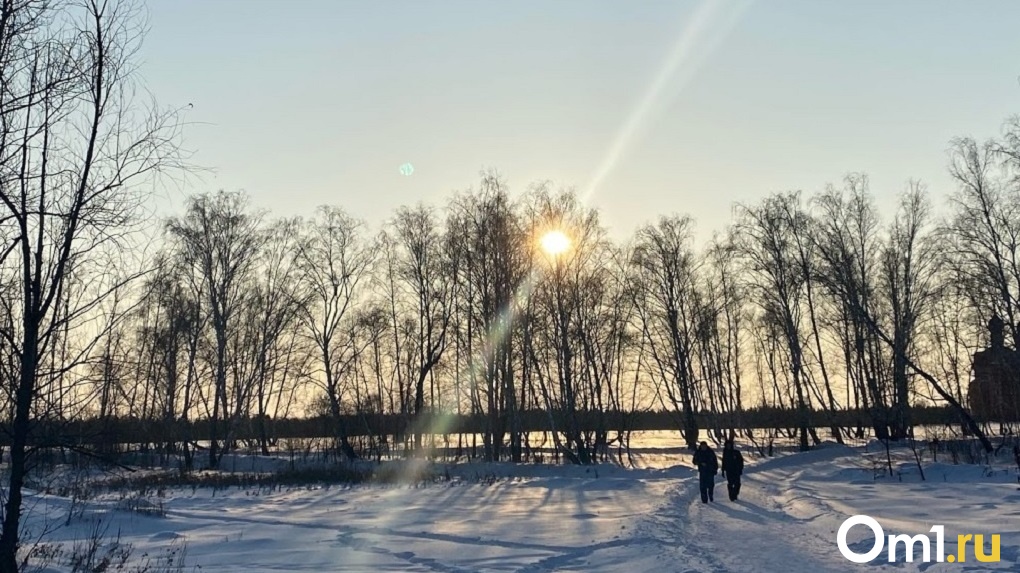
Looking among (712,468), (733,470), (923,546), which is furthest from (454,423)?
(923,546)

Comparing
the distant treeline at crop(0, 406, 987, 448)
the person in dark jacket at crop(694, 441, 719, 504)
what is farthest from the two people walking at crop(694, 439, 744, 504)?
the distant treeline at crop(0, 406, 987, 448)

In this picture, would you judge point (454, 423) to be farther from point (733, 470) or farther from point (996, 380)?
point (733, 470)

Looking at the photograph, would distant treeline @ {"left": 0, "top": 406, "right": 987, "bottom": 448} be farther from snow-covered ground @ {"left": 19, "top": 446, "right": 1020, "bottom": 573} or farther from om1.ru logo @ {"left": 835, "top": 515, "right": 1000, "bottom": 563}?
om1.ru logo @ {"left": 835, "top": 515, "right": 1000, "bottom": 563}

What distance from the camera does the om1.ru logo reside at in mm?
8438

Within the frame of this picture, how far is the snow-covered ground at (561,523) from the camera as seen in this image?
8898 millimetres

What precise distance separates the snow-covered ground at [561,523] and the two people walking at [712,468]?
1.53ft

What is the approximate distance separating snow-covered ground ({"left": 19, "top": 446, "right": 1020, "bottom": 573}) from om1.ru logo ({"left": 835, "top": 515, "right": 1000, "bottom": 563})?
13 cm

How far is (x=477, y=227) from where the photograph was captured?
1225 inches

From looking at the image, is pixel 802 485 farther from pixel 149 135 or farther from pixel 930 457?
pixel 149 135

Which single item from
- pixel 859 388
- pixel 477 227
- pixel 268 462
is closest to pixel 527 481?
pixel 477 227

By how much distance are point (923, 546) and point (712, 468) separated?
6.88m

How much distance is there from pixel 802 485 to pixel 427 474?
1252 centimetres

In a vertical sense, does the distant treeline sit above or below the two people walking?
above

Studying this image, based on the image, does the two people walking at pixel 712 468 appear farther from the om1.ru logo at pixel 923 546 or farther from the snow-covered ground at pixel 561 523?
the om1.ru logo at pixel 923 546
